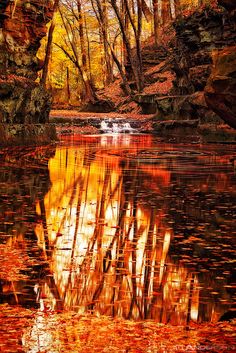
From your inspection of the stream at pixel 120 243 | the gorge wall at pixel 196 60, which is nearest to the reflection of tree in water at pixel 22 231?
the stream at pixel 120 243

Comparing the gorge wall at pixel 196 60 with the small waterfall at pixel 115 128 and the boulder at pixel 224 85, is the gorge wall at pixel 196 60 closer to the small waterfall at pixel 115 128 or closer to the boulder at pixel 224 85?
the small waterfall at pixel 115 128

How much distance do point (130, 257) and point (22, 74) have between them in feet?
67.2

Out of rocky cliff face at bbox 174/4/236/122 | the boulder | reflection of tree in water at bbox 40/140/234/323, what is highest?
rocky cliff face at bbox 174/4/236/122

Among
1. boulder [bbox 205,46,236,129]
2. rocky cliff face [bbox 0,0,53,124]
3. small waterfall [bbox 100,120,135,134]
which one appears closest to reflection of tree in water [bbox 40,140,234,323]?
boulder [bbox 205,46,236,129]

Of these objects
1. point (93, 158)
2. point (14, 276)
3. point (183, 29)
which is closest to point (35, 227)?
point (14, 276)

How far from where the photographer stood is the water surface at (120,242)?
510cm

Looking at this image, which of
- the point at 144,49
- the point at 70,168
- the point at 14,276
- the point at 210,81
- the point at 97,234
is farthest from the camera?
the point at 144,49

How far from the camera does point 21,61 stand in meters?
25.7

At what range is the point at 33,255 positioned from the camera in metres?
6.57

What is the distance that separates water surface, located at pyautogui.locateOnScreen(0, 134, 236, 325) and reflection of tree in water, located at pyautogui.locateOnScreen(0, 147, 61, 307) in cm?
2

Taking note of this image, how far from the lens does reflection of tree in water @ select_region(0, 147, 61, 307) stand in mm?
5348

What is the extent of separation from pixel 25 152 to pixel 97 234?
532 inches

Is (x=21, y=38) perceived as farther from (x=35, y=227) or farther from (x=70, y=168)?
(x=35, y=227)

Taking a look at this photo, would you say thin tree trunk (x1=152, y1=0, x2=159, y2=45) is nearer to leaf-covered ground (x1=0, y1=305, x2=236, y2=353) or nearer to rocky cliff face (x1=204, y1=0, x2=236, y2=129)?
rocky cliff face (x1=204, y1=0, x2=236, y2=129)
